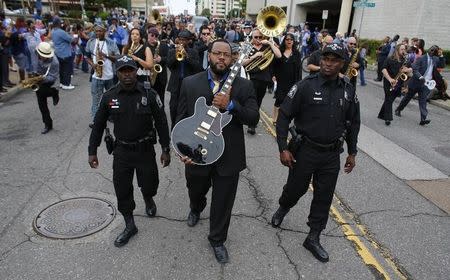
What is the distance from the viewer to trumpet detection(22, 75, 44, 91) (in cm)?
691

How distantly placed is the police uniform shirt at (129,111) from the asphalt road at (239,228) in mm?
1176

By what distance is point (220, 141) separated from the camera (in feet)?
10.9

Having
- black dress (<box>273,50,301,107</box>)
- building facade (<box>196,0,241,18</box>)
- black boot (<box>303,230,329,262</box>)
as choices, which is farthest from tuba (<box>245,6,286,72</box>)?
building facade (<box>196,0,241,18</box>)

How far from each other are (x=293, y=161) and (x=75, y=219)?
102 inches

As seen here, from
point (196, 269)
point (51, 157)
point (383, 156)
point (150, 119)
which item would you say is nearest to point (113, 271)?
point (196, 269)

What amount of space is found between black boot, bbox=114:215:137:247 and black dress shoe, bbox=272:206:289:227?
1589mm

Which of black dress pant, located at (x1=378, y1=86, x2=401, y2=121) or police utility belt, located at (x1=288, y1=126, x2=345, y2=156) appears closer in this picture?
police utility belt, located at (x1=288, y1=126, x2=345, y2=156)

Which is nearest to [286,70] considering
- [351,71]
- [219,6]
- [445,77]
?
[351,71]

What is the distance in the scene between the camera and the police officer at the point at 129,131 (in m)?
3.68

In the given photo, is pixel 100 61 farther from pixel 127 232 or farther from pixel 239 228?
pixel 239 228

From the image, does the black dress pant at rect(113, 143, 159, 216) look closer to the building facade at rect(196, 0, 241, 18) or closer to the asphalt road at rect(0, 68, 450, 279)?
the asphalt road at rect(0, 68, 450, 279)

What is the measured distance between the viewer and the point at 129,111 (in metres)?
3.70

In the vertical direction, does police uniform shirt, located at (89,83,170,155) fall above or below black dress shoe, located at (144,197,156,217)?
above

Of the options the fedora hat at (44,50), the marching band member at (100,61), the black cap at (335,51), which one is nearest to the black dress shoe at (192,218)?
the black cap at (335,51)
